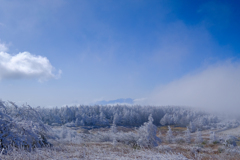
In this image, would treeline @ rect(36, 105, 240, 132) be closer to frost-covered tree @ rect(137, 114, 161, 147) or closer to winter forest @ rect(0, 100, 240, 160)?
winter forest @ rect(0, 100, 240, 160)

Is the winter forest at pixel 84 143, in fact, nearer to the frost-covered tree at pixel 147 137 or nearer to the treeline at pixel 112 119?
the frost-covered tree at pixel 147 137

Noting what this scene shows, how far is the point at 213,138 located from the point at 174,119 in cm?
6148

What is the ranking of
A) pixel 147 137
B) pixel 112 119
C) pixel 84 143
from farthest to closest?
pixel 112 119, pixel 147 137, pixel 84 143

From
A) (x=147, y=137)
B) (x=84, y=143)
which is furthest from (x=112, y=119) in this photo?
(x=84, y=143)

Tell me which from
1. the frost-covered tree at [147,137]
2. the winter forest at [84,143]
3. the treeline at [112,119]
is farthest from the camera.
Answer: the treeline at [112,119]

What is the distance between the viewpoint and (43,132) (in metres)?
12.2

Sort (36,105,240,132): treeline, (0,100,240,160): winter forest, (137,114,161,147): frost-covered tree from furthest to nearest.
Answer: (36,105,240,132): treeline
(137,114,161,147): frost-covered tree
(0,100,240,160): winter forest

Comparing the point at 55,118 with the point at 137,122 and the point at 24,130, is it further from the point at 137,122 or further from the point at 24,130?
the point at 24,130

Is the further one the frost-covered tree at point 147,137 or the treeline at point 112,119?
the treeline at point 112,119

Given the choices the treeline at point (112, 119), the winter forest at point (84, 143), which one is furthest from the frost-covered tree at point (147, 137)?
the treeline at point (112, 119)

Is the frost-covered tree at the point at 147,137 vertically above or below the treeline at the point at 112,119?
above

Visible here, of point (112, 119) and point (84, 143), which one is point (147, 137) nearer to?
point (84, 143)

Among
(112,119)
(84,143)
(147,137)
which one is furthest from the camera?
(112,119)

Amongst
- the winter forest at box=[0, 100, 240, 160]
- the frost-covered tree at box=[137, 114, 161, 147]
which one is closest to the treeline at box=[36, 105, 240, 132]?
the winter forest at box=[0, 100, 240, 160]
